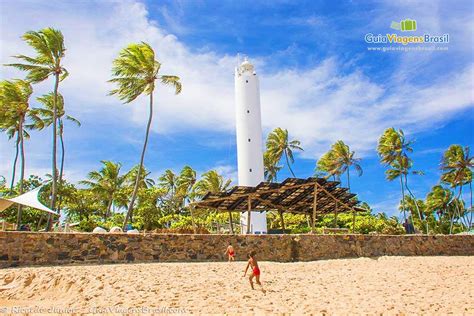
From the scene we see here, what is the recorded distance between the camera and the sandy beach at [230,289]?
24.5 ft

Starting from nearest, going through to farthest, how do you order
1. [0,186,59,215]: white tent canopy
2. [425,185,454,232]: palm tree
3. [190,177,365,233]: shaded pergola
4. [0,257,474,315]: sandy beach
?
[0,257,474,315]: sandy beach → [0,186,59,215]: white tent canopy → [190,177,365,233]: shaded pergola → [425,185,454,232]: palm tree

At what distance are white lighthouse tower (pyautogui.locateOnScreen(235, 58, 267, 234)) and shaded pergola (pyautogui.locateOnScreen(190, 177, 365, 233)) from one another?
323 inches

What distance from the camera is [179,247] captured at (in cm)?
1262

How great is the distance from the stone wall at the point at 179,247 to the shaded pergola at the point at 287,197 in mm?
1681

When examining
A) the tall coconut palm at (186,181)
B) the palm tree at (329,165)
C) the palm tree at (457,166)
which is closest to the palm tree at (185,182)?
the tall coconut palm at (186,181)

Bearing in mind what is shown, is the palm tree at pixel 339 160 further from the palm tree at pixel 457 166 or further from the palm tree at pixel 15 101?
the palm tree at pixel 15 101

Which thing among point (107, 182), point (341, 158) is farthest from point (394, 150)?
point (107, 182)

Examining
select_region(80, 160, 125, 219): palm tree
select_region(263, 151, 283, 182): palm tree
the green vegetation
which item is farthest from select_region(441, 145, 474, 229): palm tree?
select_region(80, 160, 125, 219): palm tree

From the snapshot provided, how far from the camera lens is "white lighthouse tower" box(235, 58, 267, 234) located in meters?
29.6

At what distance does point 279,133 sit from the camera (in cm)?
4334

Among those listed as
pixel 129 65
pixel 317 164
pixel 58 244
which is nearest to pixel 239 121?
pixel 129 65

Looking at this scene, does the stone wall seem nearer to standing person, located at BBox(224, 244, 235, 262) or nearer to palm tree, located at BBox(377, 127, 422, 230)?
standing person, located at BBox(224, 244, 235, 262)

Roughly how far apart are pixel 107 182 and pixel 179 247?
90.3ft

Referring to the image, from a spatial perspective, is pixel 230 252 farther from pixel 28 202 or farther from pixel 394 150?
pixel 394 150
